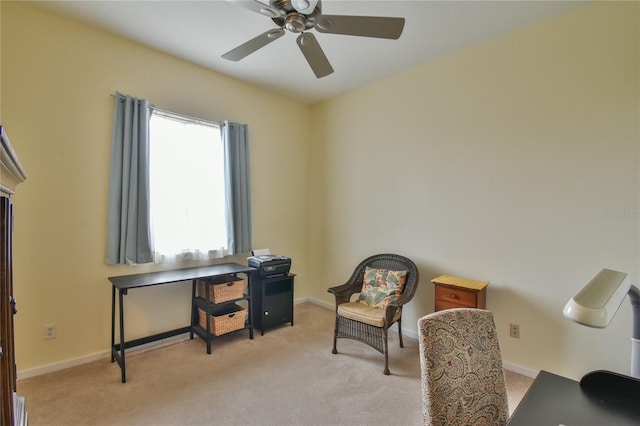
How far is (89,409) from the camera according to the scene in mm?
2025

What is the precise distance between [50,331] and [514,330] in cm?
378

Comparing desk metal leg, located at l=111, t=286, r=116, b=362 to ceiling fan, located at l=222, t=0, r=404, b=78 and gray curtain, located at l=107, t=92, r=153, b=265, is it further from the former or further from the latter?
ceiling fan, located at l=222, t=0, r=404, b=78

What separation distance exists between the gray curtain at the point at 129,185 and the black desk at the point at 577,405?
292 centimetres

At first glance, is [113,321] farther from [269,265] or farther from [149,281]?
[269,265]

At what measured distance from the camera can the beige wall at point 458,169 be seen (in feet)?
7.24

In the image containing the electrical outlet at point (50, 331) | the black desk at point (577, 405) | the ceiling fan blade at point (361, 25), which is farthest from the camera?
the electrical outlet at point (50, 331)

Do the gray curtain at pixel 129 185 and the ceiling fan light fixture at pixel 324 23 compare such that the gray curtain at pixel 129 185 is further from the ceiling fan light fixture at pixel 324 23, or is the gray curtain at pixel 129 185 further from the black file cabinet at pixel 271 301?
the ceiling fan light fixture at pixel 324 23

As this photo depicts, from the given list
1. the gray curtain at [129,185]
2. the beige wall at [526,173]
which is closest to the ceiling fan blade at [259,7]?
the gray curtain at [129,185]

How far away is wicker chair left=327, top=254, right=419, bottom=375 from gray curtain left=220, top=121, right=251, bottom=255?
1265 millimetres

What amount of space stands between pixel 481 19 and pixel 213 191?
9.52 ft

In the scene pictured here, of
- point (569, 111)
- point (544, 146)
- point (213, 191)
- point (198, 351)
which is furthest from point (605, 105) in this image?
point (198, 351)

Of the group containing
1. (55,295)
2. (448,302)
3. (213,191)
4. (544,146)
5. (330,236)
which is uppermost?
(544,146)

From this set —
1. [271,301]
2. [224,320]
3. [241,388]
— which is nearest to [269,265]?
[271,301]

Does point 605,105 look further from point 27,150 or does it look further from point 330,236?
point 27,150
